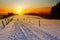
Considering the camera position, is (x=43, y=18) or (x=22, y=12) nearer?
(x=22, y=12)

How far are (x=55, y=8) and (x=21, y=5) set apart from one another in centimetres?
200

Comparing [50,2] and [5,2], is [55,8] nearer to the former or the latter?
[50,2]

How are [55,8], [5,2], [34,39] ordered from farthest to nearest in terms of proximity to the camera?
1. [55,8]
2. [5,2]
3. [34,39]

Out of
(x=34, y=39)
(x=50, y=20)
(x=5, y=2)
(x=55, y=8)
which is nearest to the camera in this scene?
(x=34, y=39)

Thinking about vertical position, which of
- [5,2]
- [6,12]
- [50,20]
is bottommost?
[50,20]

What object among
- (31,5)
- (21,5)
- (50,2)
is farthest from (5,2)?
(50,2)

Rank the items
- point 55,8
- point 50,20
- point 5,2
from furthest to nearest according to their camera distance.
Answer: point 50,20 → point 55,8 → point 5,2

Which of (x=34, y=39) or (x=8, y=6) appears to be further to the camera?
(x=8, y=6)

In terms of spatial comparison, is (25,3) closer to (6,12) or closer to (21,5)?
(21,5)

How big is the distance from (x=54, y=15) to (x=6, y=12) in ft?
9.04

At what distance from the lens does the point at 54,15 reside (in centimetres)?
924

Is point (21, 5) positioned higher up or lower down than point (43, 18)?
higher up

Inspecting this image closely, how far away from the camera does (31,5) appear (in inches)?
350

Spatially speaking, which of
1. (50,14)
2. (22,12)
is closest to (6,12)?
(22,12)
